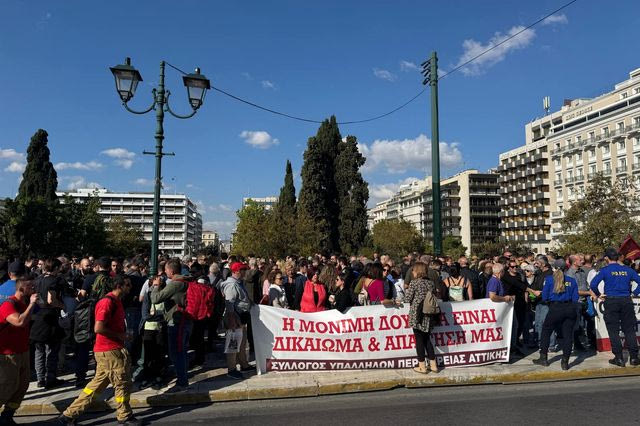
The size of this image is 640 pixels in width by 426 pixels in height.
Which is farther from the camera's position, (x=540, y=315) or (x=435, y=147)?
(x=435, y=147)

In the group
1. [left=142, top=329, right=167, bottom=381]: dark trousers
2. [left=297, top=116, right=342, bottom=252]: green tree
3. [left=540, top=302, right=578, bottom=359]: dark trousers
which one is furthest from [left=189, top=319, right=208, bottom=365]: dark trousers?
[left=297, top=116, right=342, bottom=252]: green tree

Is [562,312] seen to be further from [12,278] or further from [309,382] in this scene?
[12,278]

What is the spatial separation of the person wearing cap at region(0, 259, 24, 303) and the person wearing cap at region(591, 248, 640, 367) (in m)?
9.39

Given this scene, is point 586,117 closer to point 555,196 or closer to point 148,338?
point 555,196

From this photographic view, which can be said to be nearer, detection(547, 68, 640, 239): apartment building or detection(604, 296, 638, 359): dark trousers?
detection(604, 296, 638, 359): dark trousers

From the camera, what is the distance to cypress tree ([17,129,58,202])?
4553cm

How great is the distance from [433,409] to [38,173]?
163ft

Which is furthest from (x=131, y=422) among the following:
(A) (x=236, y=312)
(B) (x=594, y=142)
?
(B) (x=594, y=142)

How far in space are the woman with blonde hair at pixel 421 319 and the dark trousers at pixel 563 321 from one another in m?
2.12

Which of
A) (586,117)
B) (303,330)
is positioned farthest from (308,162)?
(586,117)

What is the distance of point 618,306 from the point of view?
26.8 feet

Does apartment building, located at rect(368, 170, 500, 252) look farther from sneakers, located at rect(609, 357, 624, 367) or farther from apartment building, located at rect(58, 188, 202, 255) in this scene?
sneakers, located at rect(609, 357, 624, 367)

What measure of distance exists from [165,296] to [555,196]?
90.9m

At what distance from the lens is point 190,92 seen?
1041 centimetres
